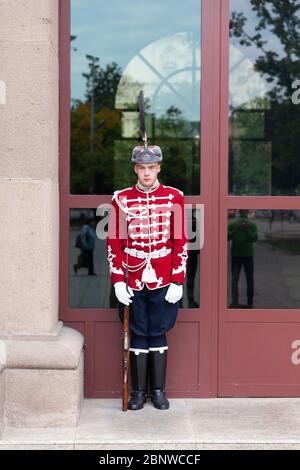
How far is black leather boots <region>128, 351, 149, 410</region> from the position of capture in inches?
211

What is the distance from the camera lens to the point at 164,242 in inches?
209

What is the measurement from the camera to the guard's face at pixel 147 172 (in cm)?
523

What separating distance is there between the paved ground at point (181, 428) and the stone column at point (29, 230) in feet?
0.72

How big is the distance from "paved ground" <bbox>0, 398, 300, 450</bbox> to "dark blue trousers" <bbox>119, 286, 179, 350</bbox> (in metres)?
0.47

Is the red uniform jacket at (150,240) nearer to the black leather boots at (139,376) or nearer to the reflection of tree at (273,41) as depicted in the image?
the black leather boots at (139,376)

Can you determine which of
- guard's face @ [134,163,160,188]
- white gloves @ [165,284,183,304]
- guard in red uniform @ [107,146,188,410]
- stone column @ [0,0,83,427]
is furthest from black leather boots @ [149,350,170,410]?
guard's face @ [134,163,160,188]

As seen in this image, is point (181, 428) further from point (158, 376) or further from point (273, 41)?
point (273, 41)

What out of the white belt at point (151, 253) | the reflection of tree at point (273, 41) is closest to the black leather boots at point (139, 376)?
the white belt at point (151, 253)

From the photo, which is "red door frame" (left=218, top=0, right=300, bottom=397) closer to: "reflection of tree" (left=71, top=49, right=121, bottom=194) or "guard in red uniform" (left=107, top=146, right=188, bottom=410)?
"guard in red uniform" (left=107, top=146, right=188, bottom=410)

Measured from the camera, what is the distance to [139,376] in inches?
211

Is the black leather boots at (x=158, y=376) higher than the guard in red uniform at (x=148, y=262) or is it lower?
lower
